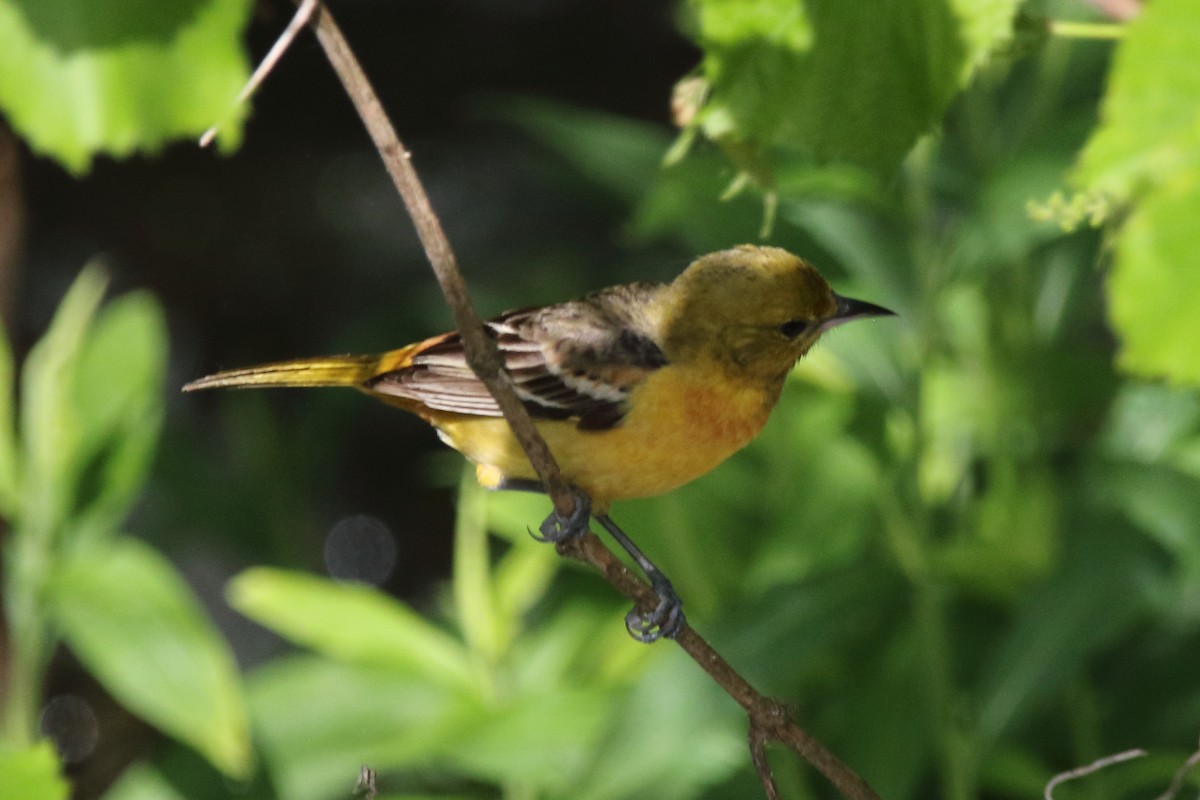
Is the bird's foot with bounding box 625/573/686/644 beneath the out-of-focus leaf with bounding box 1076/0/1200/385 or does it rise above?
beneath

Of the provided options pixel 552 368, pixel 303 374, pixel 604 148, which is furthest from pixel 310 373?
pixel 604 148

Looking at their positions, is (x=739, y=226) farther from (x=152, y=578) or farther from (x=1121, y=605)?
(x=152, y=578)

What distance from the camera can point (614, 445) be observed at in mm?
2367

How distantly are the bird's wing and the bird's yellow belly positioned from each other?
33mm

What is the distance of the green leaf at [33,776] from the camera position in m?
2.18

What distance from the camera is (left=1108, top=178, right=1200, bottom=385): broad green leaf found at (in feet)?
3.54

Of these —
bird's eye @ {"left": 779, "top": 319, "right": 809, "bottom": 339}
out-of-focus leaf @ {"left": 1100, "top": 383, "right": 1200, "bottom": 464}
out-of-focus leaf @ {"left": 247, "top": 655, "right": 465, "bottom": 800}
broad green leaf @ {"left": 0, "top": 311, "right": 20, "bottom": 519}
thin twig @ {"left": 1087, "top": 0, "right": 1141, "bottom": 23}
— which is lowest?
out-of-focus leaf @ {"left": 247, "top": 655, "right": 465, "bottom": 800}

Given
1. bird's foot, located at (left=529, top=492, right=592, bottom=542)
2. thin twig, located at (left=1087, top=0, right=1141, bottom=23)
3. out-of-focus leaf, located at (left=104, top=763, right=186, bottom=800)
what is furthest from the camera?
out-of-focus leaf, located at (left=104, top=763, right=186, bottom=800)

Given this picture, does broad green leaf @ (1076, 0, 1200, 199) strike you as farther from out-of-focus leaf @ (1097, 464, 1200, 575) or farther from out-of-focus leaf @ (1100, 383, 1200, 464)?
out-of-focus leaf @ (1100, 383, 1200, 464)

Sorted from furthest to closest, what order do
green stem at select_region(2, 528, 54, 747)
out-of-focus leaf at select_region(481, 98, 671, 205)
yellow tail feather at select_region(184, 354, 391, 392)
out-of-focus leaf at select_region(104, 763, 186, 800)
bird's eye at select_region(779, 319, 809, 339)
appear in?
1. out-of-focus leaf at select_region(481, 98, 671, 205)
2. out-of-focus leaf at select_region(104, 763, 186, 800)
3. green stem at select_region(2, 528, 54, 747)
4. bird's eye at select_region(779, 319, 809, 339)
5. yellow tail feather at select_region(184, 354, 391, 392)

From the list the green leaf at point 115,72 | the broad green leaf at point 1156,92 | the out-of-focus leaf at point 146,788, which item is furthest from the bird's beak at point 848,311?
the out-of-focus leaf at point 146,788

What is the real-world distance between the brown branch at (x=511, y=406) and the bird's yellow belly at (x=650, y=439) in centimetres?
37

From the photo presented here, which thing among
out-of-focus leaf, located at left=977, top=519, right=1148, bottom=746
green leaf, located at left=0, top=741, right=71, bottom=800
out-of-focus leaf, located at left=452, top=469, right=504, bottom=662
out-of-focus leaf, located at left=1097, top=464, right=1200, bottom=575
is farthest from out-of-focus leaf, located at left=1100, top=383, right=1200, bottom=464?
green leaf, located at left=0, top=741, right=71, bottom=800

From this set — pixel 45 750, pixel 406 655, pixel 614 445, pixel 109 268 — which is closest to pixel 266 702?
pixel 406 655
